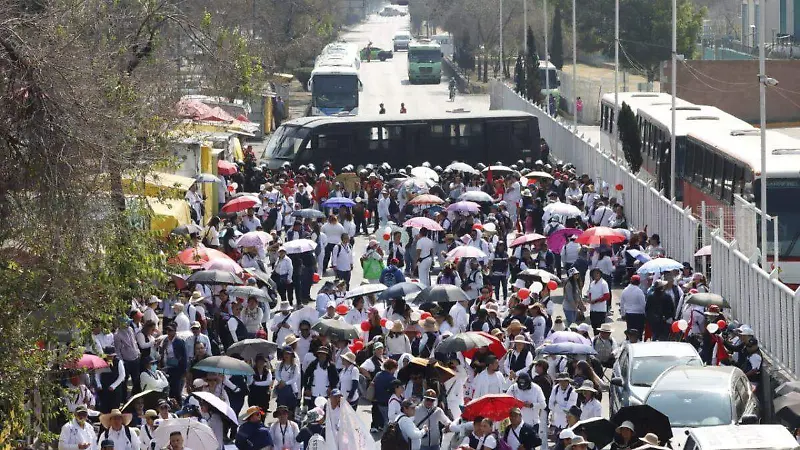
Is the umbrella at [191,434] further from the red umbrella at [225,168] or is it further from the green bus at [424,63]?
the green bus at [424,63]

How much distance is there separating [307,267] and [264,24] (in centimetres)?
5308

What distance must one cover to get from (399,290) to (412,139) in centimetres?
2343

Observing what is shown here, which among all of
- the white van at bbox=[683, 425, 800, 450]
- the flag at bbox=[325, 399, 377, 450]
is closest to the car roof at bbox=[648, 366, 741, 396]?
the white van at bbox=[683, 425, 800, 450]

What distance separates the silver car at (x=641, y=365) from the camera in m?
18.1

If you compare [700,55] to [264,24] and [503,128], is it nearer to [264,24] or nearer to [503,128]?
[264,24]

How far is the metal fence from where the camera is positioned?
20469 millimetres

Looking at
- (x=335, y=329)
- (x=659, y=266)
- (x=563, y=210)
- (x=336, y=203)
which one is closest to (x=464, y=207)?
(x=563, y=210)

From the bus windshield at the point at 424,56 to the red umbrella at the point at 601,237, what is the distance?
67.9m

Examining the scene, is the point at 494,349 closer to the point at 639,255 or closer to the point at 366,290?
the point at 366,290

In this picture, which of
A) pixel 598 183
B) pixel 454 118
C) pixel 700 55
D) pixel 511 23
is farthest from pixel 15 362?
pixel 511 23

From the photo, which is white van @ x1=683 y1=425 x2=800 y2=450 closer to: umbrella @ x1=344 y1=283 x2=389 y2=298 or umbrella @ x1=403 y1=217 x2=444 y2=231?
umbrella @ x1=344 y1=283 x2=389 y2=298

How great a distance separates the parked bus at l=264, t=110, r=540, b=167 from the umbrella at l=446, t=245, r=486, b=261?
18.9m

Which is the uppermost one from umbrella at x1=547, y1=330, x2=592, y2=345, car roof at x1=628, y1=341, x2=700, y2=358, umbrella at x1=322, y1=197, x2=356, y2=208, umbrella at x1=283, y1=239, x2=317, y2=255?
umbrella at x1=547, y1=330, x2=592, y2=345

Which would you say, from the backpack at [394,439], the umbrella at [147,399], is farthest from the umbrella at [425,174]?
the backpack at [394,439]
